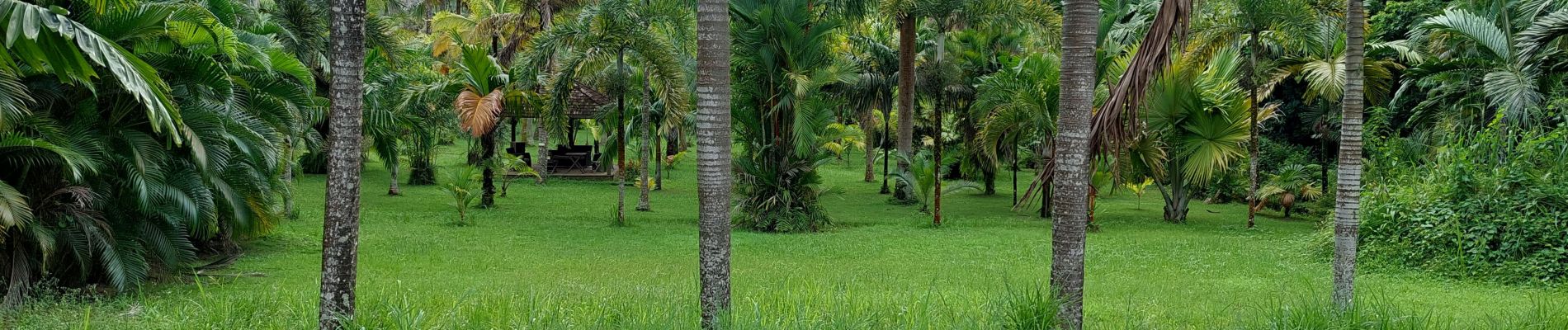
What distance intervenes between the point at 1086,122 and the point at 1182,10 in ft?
2.76

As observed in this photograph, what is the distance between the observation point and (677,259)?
13445 mm

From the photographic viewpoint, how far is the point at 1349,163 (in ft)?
25.3

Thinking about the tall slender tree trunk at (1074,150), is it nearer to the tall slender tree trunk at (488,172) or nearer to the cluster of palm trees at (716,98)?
the cluster of palm trees at (716,98)

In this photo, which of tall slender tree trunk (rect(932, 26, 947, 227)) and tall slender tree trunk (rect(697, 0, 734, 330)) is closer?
tall slender tree trunk (rect(697, 0, 734, 330))

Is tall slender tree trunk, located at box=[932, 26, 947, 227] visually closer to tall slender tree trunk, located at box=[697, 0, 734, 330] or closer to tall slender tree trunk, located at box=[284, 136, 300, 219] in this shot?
tall slender tree trunk, located at box=[284, 136, 300, 219]

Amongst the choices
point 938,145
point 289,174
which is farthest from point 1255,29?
point 289,174

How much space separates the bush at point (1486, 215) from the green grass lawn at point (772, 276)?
0.49m

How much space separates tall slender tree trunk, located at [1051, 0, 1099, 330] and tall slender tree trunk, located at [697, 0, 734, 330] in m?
2.01

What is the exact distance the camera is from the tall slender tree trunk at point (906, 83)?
20.3m

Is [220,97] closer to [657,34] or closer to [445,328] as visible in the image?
[445,328]

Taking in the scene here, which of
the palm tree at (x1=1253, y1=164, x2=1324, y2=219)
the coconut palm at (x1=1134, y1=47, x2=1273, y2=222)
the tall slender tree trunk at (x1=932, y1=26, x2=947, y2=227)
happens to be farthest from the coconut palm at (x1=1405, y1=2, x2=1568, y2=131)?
the tall slender tree trunk at (x1=932, y1=26, x2=947, y2=227)

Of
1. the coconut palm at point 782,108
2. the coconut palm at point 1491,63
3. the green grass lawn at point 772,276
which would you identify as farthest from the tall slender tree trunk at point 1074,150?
the coconut palm at point 782,108

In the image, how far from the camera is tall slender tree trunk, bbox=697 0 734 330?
6.42 m

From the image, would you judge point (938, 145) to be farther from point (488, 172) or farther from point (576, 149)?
point (576, 149)
